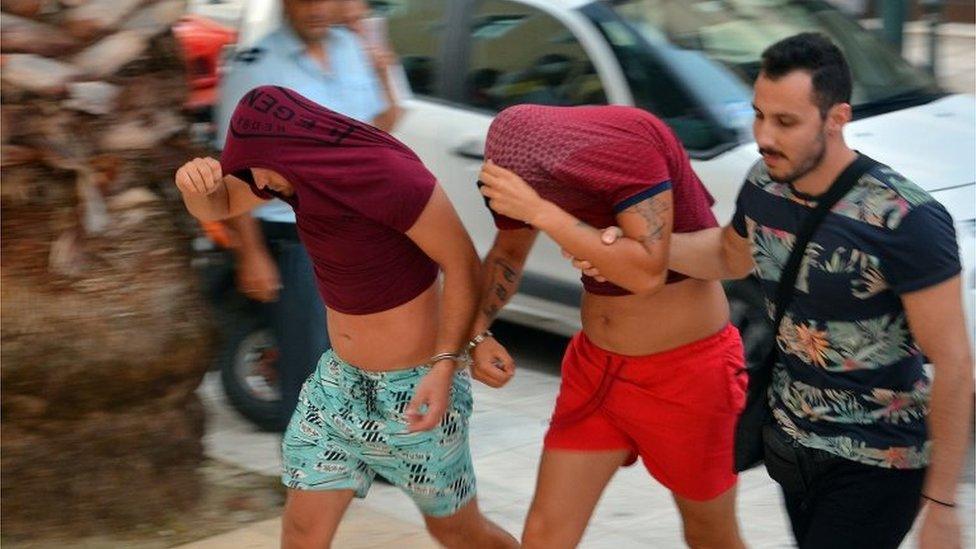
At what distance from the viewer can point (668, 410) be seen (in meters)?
3.83

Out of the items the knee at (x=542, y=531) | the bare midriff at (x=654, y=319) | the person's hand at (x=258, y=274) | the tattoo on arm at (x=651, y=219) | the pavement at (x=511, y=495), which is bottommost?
the pavement at (x=511, y=495)

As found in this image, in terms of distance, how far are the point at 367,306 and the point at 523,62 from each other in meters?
3.40

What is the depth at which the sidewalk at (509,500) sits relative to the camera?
17.3 ft

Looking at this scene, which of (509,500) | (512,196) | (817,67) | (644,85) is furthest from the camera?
(644,85)

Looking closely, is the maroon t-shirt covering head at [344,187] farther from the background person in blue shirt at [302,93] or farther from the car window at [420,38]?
the car window at [420,38]

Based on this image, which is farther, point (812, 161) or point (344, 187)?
point (344, 187)

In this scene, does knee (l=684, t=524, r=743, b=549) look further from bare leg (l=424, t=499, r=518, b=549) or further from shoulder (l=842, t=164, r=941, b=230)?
shoulder (l=842, t=164, r=941, b=230)

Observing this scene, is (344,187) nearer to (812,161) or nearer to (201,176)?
(201,176)

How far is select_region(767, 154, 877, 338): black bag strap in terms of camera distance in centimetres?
325

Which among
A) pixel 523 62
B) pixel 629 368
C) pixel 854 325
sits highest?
pixel 854 325

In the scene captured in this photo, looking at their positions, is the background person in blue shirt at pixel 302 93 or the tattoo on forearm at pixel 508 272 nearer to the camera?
the tattoo on forearm at pixel 508 272

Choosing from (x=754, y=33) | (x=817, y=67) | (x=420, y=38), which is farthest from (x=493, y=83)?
(x=817, y=67)

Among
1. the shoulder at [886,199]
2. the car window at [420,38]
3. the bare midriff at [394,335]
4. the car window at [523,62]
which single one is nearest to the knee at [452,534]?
the bare midriff at [394,335]

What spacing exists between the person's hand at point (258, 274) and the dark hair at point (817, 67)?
6.49 ft
